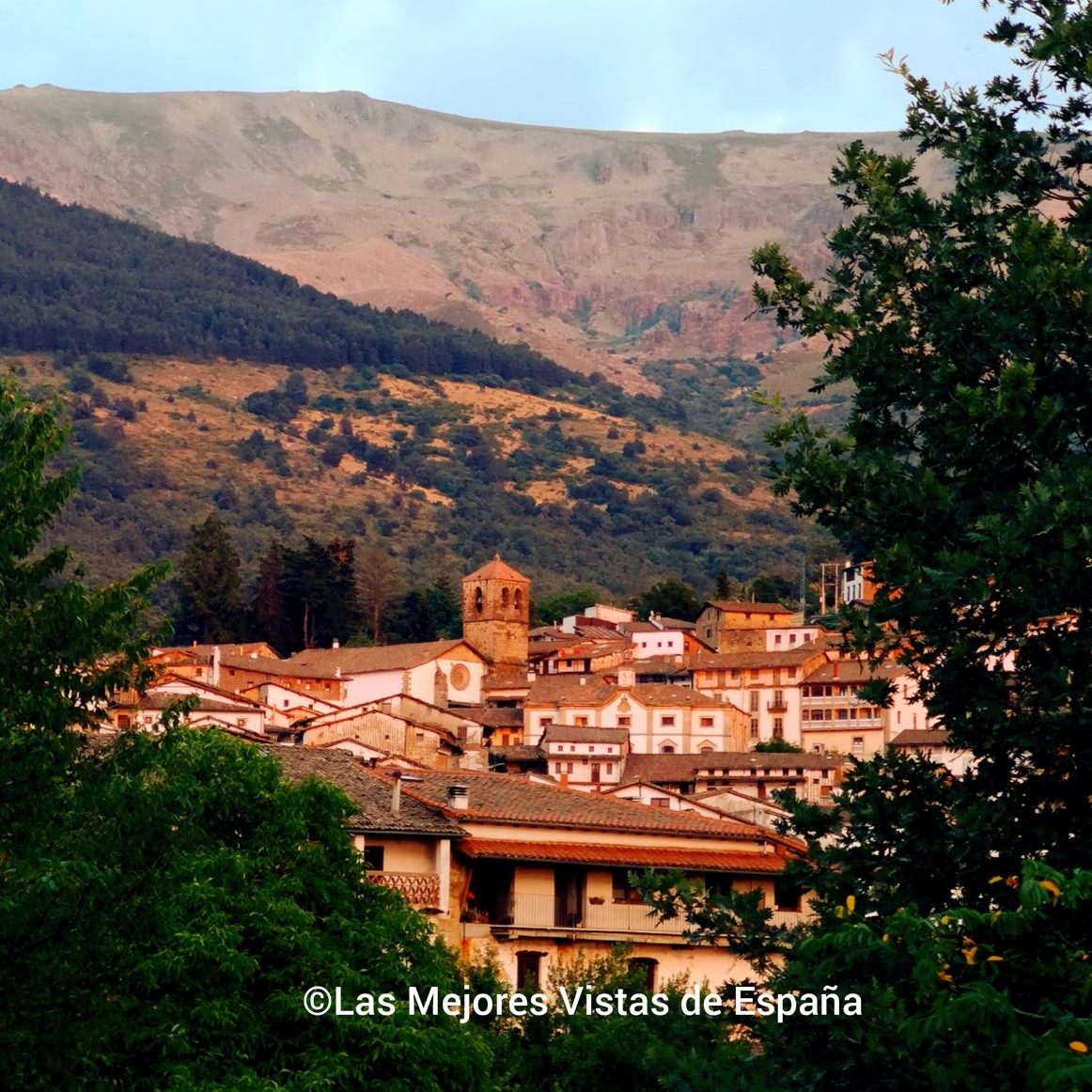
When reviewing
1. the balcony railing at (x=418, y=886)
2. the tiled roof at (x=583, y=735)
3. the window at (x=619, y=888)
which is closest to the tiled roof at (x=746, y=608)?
the tiled roof at (x=583, y=735)

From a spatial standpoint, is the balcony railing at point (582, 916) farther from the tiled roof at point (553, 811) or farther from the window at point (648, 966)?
the tiled roof at point (553, 811)

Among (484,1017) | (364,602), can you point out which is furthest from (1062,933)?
(364,602)

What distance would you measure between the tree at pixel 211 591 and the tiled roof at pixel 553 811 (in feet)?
325

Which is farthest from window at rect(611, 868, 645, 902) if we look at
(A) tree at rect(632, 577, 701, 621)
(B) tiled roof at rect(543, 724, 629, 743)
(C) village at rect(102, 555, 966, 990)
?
(A) tree at rect(632, 577, 701, 621)

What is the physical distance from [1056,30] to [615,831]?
2664 cm

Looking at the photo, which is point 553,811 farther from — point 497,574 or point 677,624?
point 677,624

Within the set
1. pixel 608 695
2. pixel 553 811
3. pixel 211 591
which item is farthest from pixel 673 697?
pixel 553 811

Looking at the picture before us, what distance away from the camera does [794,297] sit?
54.8 feet

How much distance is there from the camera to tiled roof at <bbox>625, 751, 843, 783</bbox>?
9088 cm

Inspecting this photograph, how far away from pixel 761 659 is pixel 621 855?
7959 cm

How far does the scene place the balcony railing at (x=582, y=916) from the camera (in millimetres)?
38719

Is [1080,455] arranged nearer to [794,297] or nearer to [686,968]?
[794,297]

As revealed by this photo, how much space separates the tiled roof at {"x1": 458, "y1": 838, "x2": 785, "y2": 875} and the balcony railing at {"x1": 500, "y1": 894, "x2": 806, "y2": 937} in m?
0.76

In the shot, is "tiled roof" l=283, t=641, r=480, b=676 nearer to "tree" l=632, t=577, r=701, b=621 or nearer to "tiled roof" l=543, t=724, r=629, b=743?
"tiled roof" l=543, t=724, r=629, b=743
